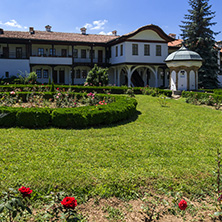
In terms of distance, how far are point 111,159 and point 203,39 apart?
25528mm

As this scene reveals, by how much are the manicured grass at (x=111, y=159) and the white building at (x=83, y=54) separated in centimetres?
1840

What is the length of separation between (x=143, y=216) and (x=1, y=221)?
1992 mm

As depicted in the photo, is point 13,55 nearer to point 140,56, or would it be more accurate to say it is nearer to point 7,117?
point 140,56

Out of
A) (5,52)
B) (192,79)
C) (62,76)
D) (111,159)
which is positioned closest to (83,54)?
(62,76)

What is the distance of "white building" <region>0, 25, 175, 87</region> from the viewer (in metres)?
26.0

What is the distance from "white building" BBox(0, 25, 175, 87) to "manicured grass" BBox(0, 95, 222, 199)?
18405mm

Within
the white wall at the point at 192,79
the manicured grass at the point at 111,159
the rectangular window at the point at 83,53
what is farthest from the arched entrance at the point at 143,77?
the manicured grass at the point at 111,159

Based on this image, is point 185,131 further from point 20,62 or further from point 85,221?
point 20,62

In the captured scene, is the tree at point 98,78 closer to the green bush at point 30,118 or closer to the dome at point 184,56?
the dome at point 184,56

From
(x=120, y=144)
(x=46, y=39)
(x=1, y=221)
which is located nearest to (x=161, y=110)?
(x=120, y=144)

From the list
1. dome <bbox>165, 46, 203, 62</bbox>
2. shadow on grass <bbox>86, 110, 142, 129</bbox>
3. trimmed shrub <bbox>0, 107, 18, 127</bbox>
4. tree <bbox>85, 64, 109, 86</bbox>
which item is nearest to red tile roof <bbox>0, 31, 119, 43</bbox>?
tree <bbox>85, 64, 109, 86</bbox>

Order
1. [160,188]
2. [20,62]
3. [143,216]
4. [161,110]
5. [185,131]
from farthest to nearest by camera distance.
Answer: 1. [20,62]
2. [161,110]
3. [185,131]
4. [160,188]
5. [143,216]

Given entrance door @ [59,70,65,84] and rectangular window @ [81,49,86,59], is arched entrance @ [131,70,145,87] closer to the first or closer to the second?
rectangular window @ [81,49,86,59]

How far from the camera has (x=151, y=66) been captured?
1096 inches
